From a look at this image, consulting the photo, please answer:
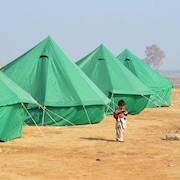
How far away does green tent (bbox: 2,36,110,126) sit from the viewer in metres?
16.7

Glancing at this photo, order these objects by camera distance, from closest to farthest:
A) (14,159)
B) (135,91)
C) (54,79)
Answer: (14,159) → (54,79) → (135,91)

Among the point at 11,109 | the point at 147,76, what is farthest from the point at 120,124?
the point at 147,76

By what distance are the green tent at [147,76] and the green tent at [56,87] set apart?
9191 mm

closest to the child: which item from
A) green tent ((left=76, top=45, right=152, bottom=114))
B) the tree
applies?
green tent ((left=76, top=45, right=152, bottom=114))

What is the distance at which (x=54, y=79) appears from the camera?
684 inches

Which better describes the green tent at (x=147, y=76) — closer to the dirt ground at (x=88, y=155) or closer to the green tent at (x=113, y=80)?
the green tent at (x=113, y=80)

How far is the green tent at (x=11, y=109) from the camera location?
500 inches

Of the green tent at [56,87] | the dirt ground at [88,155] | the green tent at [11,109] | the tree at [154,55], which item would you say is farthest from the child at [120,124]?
the tree at [154,55]

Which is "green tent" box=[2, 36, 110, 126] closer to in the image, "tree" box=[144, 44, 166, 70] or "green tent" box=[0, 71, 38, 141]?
"green tent" box=[0, 71, 38, 141]

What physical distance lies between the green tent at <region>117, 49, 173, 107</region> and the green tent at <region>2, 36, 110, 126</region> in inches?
362

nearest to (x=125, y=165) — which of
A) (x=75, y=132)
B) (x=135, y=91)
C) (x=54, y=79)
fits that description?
(x=75, y=132)

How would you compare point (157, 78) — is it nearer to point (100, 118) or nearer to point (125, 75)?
point (125, 75)

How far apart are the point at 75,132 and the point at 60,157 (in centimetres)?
461

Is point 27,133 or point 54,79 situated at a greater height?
point 54,79
